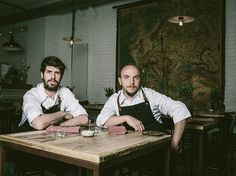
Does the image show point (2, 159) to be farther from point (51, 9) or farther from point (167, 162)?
point (51, 9)

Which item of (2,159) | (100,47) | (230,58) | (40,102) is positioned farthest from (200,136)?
(100,47)

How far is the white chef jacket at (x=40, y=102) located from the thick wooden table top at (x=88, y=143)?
416 millimetres

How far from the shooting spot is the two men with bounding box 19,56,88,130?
2.49 meters

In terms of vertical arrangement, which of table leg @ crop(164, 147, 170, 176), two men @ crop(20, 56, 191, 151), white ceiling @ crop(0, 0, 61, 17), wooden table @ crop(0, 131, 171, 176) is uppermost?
white ceiling @ crop(0, 0, 61, 17)

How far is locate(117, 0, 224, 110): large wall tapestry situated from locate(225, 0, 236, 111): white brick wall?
11 cm

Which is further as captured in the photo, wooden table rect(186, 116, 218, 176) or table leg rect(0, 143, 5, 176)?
wooden table rect(186, 116, 218, 176)

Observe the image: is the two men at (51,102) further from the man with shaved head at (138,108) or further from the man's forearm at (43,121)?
the man with shaved head at (138,108)

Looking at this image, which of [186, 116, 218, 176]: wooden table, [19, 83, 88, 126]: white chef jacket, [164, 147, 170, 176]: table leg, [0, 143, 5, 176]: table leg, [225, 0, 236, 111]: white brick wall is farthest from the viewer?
[225, 0, 236, 111]: white brick wall

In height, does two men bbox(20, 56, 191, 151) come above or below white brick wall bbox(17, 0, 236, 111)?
below

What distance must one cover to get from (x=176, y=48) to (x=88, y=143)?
4.66m

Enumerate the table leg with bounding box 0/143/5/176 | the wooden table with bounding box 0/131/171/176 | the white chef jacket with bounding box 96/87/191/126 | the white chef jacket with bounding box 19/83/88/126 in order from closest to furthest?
the wooden table with bounding box 0/131/171/176, the table leg with bounding box 0/143/5/176, the white chef jacket with bounding box 19/83/88/126, the white chef jacket with bounding box 96/87/191/126

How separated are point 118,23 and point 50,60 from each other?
4509 mm

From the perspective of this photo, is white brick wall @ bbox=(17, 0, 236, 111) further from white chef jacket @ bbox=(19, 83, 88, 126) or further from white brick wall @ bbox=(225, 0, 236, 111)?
white chef jacket @ bbox=(19, 83, 88, 126)


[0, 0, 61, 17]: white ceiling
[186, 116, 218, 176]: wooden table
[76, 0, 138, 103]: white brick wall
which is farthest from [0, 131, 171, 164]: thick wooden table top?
[0, 0, 61, 17]: white ceiling
